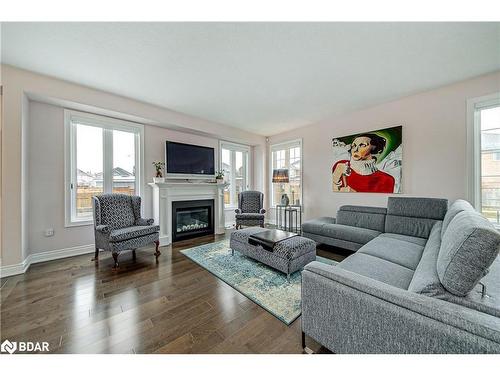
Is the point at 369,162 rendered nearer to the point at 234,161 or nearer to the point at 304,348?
the point at 234,161

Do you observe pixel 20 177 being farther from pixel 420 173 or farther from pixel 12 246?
pixel 420 173

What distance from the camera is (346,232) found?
10.0 ft

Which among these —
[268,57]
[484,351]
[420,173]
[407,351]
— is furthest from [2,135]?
[420,173]

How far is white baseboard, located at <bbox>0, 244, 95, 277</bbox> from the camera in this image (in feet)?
7.92

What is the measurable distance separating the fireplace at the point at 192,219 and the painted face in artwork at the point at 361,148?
10.6 feet

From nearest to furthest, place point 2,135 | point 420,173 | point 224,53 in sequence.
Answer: point 224,53, point 2,135, point 420,173

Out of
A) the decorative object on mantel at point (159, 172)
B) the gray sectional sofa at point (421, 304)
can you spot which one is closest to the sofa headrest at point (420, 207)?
the gray sectional sofa at point (421, 304)

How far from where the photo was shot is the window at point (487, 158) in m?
2.64

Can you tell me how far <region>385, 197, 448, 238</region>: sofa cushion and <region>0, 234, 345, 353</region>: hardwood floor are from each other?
2.26m

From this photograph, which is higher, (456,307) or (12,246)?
(456,307)

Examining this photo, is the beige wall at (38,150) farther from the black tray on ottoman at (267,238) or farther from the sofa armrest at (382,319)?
the sofa armrest at (382,319)

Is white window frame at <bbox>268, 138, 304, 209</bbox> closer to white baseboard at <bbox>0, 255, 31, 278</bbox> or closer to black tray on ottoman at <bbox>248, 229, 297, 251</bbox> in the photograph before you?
black tray on ottoman at <bbox>248, 229, 297, 251</bbox>
